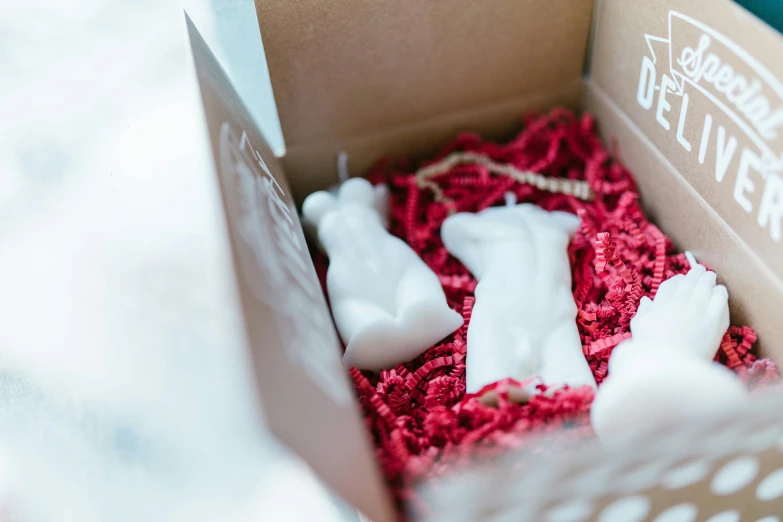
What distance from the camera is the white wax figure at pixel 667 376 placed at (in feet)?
1.79

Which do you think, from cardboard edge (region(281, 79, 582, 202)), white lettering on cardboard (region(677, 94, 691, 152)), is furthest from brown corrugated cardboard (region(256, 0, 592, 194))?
white lettering on cardboard (region(677, 94, 691, 152))

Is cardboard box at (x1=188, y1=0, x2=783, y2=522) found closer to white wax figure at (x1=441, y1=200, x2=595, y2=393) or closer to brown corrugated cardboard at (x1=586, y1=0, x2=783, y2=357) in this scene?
brown corrugated cardboard at (x1=586, y1=0, x2=783, y2=357)

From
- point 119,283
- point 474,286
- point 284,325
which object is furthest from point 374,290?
point 119,283

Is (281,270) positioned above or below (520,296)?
above

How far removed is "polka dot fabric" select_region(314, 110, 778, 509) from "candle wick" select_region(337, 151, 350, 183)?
0.04 m

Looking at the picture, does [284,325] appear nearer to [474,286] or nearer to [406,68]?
[474,286]

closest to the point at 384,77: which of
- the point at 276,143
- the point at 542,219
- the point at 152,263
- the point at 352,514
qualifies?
the point at 276,143

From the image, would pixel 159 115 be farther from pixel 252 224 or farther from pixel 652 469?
pixel 652 469

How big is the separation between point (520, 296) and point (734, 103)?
291mm

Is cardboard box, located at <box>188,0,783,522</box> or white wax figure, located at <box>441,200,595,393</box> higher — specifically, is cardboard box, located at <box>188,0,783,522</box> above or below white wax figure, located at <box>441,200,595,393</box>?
above

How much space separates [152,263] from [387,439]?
17.3 inches

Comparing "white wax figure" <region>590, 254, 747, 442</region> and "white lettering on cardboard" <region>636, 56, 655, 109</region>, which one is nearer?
"white wax figure" <region>590, 254, 747, 442</region>

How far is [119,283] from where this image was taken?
92cm

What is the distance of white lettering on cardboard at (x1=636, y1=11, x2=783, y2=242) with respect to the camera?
628mm
